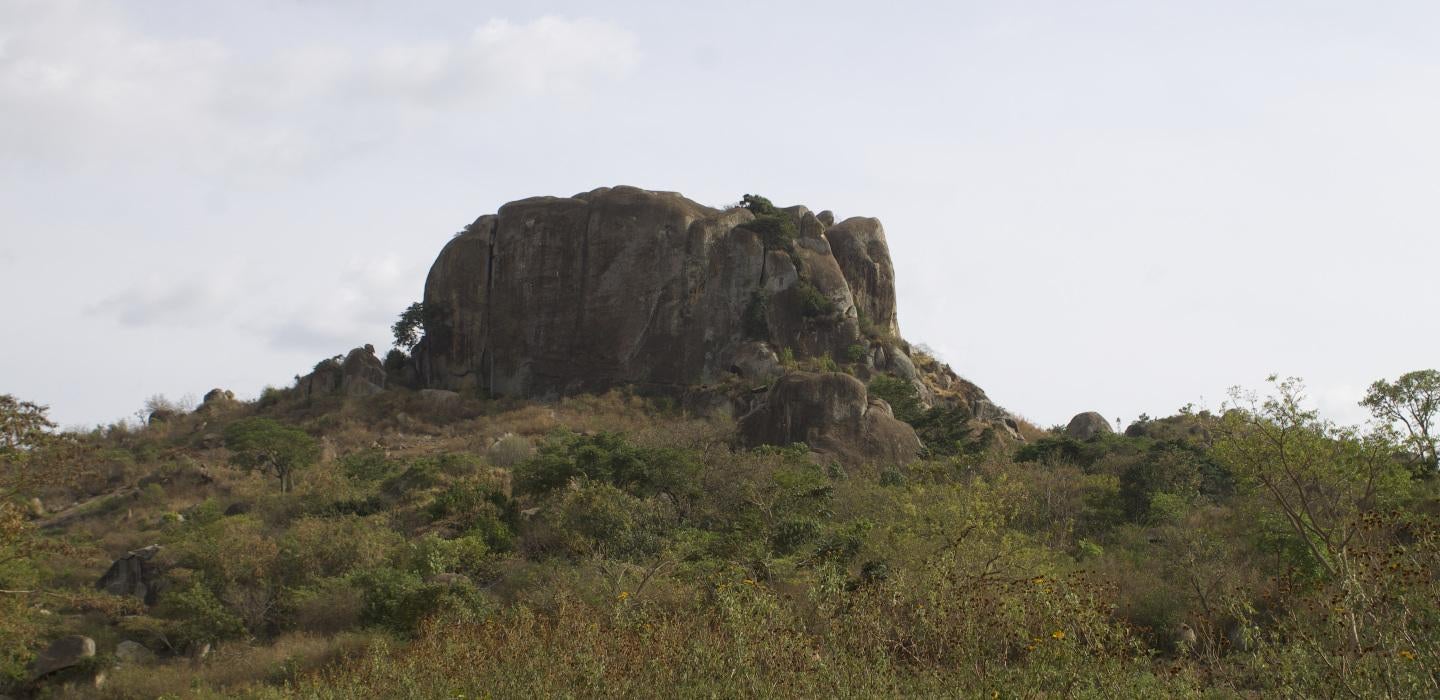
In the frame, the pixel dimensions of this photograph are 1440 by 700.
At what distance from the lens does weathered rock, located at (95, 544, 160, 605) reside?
2736 centimetres

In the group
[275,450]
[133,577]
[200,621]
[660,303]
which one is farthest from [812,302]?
[200,621]

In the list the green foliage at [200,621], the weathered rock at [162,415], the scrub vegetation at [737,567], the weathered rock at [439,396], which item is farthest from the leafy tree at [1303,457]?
the weathered rock at [162,415]

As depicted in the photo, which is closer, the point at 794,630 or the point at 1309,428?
the point at 794,630

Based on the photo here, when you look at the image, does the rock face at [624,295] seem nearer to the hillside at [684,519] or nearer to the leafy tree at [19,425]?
the hillside at [684,519]

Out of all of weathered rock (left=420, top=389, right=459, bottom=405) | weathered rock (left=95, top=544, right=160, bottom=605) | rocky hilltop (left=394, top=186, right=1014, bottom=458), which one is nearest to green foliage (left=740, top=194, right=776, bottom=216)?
rocky hilltop (left=394, top=186, right=1014, bottom=458)

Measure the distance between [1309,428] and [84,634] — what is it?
887 inches

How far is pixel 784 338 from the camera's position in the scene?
45.2m

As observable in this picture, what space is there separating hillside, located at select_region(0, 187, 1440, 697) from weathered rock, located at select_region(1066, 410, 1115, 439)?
179mm

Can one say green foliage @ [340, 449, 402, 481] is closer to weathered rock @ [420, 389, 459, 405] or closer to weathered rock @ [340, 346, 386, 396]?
weathered rock @ [420, 389, 459, 405]

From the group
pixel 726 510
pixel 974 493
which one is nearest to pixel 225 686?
pixel 726 510

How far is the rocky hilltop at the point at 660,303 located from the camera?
4519 cm

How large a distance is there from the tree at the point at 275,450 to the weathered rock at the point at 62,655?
11.0 m

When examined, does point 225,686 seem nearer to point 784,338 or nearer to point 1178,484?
point 1178,484

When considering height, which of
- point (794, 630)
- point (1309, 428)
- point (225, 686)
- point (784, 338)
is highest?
point (784, 338)
